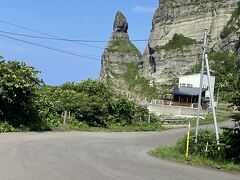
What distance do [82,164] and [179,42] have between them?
509 feet

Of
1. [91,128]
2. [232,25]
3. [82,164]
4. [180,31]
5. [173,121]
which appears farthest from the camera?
[180,31]

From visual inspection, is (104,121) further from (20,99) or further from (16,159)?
(16,159)

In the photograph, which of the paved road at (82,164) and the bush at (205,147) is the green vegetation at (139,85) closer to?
the bush at (205,147)

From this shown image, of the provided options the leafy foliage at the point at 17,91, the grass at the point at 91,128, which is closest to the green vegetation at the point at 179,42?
the grass at the point at 91,128

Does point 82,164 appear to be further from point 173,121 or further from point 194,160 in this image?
point 173,121

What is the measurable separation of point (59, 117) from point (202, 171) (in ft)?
65.6

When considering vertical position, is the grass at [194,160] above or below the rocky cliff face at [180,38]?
below

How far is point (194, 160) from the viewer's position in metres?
20.2

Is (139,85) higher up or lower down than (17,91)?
higher up

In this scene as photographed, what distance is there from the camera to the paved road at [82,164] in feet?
46.8

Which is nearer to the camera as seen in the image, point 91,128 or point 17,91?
point 17,91

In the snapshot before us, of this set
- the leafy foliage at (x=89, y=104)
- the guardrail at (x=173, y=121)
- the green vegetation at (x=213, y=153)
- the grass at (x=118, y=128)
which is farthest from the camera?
the guardrail at (x=173, y=121)

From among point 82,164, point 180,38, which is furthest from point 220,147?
point 180,38

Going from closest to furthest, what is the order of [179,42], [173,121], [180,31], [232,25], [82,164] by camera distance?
[82,164]
[173,121]
[232,25]
[179,42]
[180,31]
